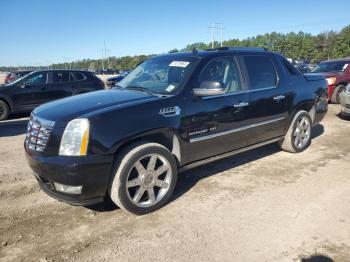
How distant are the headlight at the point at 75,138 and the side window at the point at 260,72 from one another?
8.61ft

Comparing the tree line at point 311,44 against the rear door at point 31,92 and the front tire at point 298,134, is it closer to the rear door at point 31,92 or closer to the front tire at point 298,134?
the rear door at point 31,92

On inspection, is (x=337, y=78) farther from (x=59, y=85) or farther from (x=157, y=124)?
(x=157, y=124)

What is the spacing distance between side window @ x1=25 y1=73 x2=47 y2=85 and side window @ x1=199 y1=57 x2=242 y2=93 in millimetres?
8021

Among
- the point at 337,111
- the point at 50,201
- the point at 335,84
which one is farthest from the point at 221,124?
the point at 335,84

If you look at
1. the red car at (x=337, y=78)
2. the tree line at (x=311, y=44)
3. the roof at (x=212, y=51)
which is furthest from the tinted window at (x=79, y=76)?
the tree line at (x=311, y=44)

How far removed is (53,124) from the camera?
3.47 metres

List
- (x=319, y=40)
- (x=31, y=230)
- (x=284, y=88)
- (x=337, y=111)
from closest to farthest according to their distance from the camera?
(x=31, y=230) < (x=284, y=88) < (x=337, y=111) < (x=319, y=40)

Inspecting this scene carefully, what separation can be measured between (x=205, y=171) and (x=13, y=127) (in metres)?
6.35

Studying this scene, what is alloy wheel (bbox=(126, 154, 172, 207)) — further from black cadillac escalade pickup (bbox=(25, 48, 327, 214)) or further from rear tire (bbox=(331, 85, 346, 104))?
rear tire (bbox=(331, 85, 346, 104))

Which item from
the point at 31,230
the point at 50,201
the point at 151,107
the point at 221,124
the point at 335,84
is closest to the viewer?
the point at 31,230

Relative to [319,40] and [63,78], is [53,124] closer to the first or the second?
[63,78]

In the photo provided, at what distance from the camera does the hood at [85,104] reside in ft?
11.6

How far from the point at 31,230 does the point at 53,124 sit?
44.5 inches

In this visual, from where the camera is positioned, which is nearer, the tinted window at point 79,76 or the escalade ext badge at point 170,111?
the escalade ext badge at point 170,111
